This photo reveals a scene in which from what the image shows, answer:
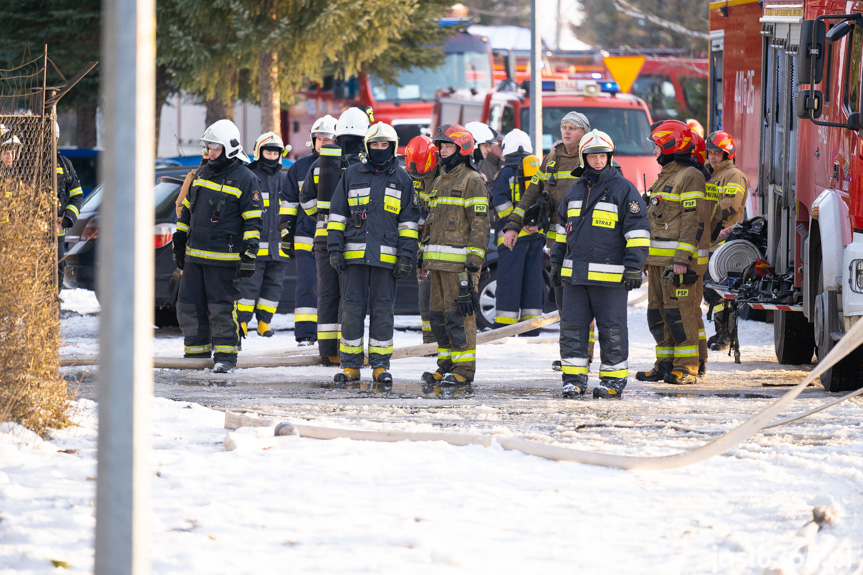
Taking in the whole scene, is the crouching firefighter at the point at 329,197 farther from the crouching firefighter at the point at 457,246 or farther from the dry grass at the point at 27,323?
the dry grass at the point at 27,323

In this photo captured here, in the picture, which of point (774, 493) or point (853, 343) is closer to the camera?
point (853, 343)

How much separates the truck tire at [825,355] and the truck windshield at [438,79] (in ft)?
49.5

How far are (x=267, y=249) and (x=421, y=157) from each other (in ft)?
7.14

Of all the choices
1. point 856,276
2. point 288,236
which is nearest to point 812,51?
point 856,276

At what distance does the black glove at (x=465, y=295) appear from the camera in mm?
8438

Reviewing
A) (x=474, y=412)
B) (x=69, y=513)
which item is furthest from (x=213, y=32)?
(x=69, y=513)

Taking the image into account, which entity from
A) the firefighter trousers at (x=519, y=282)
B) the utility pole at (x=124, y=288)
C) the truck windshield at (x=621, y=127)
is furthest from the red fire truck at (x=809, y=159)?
the utility pole at (x=124, y=288)

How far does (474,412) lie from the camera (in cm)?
732

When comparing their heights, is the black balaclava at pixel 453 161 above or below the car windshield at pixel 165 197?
above

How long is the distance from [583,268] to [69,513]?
4433mm

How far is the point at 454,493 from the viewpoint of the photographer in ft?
16.6

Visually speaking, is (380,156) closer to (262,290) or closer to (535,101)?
(262,290)

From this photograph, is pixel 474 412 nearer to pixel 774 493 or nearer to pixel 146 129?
pixel 774 493

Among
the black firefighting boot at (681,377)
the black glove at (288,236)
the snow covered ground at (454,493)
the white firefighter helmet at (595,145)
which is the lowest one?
the snow covered ground at (454,493)
